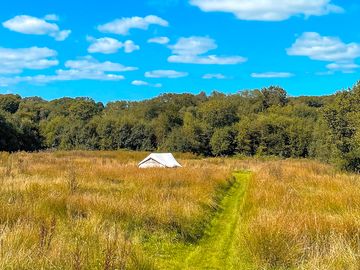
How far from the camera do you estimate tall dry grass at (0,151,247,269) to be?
5344 mm

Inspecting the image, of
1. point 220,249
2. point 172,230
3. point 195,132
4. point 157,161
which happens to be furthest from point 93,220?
point 195,132

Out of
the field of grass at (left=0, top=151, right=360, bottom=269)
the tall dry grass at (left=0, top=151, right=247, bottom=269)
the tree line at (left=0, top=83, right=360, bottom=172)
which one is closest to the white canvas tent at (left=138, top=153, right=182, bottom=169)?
the tall dry grass at (left=0, top=151, right=247, bottom=269)

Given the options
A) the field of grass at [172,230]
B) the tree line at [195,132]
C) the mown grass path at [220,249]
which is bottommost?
the mown grass path at [220,249]

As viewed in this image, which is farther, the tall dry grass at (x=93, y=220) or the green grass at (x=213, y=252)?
the green grass at (x=213, y=252)

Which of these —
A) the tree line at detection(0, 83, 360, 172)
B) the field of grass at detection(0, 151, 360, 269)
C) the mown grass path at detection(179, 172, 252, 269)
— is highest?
the tree line at detection(0, 83, 360, 172)

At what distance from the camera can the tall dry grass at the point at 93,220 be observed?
5.34 meters

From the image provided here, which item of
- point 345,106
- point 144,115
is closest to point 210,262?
point 345,106

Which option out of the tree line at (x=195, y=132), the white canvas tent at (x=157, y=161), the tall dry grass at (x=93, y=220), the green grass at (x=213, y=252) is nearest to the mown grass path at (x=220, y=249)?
the green grass at (x=213, y=252)

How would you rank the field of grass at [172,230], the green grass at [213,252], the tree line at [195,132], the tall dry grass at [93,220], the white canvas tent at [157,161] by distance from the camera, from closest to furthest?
the tall dry grass at [93,220] → the field of grass at [172,230] → the green grass at [213,252] → the white canvas tent at [157,161] → the tree line at [195,132]

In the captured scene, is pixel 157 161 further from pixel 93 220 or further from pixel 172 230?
pixel 93 220

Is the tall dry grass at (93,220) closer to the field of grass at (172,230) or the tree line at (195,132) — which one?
the field of grass at (172,230)

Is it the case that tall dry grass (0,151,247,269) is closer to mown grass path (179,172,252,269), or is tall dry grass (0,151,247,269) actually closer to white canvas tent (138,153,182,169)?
mown grass path (179,172,252,269)

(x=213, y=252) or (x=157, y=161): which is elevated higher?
(x=157, y=161)

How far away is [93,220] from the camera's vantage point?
7.66 metres
